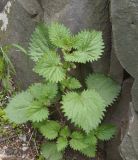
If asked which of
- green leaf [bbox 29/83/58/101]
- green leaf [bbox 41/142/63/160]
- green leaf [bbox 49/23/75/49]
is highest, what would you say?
green leaf [bbox 49/23/75/49]

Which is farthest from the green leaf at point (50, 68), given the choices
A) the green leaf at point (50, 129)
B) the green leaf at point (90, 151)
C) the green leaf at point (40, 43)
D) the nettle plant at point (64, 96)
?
the green leaf at point (90, 151)

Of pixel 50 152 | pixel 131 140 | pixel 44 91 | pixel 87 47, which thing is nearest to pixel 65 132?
pixel 50 152

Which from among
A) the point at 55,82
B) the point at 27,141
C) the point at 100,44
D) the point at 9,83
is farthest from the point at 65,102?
the point at 9,83

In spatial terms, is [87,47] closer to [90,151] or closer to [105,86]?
[105,86]

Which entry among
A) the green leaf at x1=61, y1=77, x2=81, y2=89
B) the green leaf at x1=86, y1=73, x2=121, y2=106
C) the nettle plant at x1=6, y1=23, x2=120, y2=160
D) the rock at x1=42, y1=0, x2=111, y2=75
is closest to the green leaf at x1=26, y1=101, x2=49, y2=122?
the nettle plant at x1=6, y1=23, x2=120, y2=160

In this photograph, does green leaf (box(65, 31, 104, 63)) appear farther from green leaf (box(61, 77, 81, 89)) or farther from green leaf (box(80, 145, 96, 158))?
green leaf (box(80, 145, 96, 158))

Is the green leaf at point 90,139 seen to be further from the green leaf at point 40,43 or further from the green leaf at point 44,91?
the green leaf at point 40,43

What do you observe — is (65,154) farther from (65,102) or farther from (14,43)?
(14,43)
